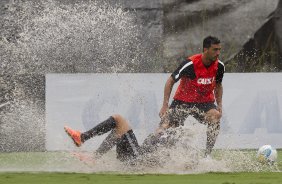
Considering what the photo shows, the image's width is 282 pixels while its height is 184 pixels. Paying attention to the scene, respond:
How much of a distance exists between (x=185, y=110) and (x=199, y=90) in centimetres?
35

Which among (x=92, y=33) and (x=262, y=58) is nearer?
(x=92, y=33)

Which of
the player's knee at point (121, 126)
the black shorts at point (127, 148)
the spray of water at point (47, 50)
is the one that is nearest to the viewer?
the black shorts at point (127, 148)

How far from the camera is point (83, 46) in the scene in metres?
20.0

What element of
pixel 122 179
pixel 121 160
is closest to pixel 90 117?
pixel 121 160

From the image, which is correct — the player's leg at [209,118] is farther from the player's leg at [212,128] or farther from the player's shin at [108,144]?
the player's shin at [108,144]

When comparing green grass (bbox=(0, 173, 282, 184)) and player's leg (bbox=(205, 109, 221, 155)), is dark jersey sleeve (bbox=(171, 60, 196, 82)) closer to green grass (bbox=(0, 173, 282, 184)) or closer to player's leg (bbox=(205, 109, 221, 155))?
player's leg (bbox=(205, 109, 221, 155))

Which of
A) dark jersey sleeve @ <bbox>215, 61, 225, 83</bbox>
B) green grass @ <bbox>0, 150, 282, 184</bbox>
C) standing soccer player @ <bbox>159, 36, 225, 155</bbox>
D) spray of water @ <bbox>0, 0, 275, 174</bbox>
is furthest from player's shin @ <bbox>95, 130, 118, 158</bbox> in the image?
spray of water @ <bbox>0, 0, 275, 174</bbox>

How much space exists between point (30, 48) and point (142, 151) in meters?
8.09

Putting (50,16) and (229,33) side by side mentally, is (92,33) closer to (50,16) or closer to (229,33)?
(50,16)

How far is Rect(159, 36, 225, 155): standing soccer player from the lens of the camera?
13125 mm

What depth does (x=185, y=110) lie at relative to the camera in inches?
531

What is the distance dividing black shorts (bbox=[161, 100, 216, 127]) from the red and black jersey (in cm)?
6

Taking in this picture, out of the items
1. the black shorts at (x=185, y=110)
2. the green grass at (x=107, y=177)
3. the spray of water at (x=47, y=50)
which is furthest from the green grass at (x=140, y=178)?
the spray of water at (x=47, y=50)

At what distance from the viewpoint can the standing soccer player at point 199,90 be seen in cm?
1312
